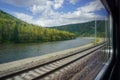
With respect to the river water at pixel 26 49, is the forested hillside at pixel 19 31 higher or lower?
higher

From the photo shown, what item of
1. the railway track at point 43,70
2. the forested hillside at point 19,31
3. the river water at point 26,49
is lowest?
the railway track at point 43,70

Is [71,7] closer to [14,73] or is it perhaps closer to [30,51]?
[30,51]

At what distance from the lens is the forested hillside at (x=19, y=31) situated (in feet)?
2.30

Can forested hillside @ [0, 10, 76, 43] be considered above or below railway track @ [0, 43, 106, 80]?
above

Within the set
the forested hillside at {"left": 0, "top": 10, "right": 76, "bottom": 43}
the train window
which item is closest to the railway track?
the train window

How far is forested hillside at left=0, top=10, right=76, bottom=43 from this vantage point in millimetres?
700

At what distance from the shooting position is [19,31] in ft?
2.59

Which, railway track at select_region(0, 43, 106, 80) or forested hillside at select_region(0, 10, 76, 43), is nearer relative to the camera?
forested hillside at select_region(0, 10, 76, 43)

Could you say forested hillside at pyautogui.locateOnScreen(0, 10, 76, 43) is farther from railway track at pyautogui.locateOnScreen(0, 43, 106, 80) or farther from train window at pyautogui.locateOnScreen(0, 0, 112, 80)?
railway track at pyautogui.locateOnScreen(0, 43, 106, 80)

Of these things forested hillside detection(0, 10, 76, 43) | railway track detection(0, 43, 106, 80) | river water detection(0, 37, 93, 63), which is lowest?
railway track detection(0, 43, 106, 80)

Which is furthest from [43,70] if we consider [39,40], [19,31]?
[19,31]

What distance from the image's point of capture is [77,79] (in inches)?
56.6

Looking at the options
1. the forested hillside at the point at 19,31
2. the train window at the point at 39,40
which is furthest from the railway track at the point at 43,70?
the forested hillside at the point at 19,31

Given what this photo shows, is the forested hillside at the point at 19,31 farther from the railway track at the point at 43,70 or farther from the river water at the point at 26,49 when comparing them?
the railway track at the point at 43,70
